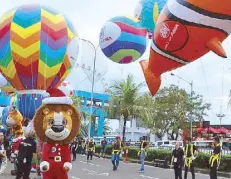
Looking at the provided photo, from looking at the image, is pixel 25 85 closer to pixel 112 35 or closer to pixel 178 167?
pixel 112 35

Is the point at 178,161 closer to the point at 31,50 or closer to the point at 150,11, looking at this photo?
the point at 150,11

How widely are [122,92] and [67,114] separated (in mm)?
27960

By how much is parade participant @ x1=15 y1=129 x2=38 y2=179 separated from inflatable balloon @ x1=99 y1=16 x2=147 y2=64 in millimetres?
3205

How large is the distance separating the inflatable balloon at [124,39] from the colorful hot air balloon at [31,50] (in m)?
3.18

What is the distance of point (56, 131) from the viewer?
9836 millimetres

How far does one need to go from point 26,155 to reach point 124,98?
25166 millimetres

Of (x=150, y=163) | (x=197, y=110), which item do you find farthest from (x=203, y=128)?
(x=150, y=163)

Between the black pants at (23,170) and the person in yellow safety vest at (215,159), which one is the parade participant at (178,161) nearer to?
the person in yellow safety vest at (215,159)

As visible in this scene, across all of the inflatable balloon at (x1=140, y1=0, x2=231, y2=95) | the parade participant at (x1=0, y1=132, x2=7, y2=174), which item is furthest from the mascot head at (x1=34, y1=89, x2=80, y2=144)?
the parade participant at (x1=0, y1=132, x2=7, y2=174)

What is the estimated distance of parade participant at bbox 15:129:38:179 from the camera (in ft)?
40.8

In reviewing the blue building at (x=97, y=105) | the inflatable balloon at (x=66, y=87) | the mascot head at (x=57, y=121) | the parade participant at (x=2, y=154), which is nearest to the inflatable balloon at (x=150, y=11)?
the inflatable balloon at (x=66, y=87)

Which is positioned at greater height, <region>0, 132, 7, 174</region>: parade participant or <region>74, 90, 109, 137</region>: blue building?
<region>74, 90, 109, 137</region>: blue building

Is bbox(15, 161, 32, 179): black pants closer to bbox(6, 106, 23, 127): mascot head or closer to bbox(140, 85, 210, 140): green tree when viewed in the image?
bbox(6, 106, 23, 127): mascot head

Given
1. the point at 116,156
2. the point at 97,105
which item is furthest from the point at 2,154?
the point at 97,105
